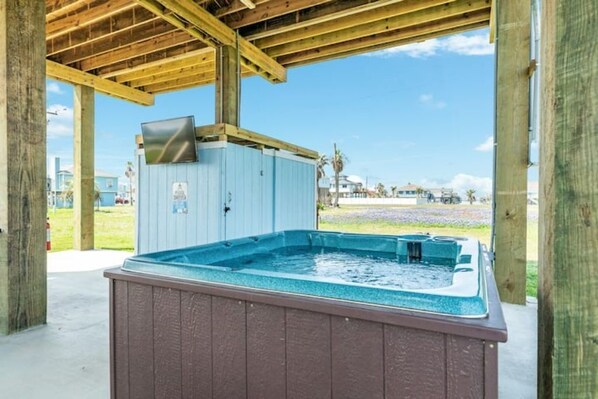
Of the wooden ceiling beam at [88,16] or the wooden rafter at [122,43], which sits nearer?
the wooden ceiling beam at [88,16]

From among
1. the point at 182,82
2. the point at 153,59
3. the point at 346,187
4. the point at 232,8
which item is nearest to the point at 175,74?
the point at 182,82

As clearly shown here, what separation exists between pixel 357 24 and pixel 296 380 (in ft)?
13.1

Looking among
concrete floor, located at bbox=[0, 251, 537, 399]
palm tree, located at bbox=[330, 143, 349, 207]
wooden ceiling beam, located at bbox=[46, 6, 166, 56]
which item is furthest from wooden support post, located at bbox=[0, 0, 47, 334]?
palm tree, located at bbox=[330, 143, 349, 207]

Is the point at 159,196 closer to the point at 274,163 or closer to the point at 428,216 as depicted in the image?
the point at 274,163

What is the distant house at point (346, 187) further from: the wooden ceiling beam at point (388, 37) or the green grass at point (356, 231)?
the wooden ceiling beam at point (388, 37)

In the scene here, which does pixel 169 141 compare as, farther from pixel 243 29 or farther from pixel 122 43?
pixel 122 43

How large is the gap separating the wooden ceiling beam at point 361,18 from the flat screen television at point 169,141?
5.47 feet

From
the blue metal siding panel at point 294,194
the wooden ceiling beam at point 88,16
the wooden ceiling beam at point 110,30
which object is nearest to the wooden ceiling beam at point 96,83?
the wooden ceiling beam at point 110,30

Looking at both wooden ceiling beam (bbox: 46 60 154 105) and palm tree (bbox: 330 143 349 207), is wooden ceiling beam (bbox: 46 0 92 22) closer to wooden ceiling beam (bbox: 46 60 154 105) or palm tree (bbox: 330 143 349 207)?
wooden ceiling beam (bbox: 46 60 154 105)

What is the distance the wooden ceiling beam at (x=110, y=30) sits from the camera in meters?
4.21

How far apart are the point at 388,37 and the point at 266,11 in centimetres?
163

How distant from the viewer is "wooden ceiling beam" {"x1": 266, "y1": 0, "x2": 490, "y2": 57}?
3.78 metres

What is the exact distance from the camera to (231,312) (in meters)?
1.36

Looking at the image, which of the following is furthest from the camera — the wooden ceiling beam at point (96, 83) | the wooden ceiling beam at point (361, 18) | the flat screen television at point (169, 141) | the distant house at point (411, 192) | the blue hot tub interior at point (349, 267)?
the distant house at point (411, 192)
